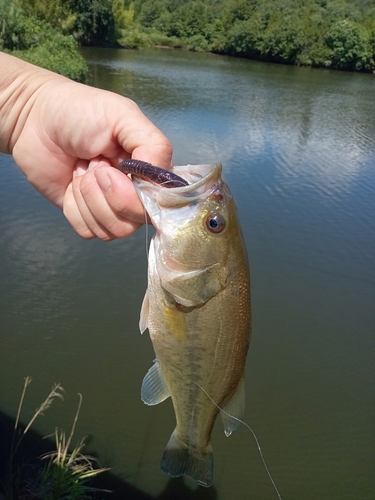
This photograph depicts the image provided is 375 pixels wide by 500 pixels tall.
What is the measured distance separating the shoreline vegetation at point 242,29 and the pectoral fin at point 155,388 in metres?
33.2

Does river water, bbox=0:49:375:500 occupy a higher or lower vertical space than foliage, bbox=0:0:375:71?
lower

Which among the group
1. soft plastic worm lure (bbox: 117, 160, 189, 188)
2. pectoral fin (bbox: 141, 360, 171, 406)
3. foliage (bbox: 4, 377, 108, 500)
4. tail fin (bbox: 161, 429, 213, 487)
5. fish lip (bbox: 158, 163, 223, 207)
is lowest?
foliage (bbox: 4, 377, 108, 500)

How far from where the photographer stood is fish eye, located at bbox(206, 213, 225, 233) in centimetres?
179

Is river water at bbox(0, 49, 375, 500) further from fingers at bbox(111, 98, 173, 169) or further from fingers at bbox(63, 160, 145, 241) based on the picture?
fingers at bbox(111, 98, 173, 169)

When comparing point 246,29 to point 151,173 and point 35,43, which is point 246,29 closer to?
point 35,43

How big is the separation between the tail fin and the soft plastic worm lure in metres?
1.26

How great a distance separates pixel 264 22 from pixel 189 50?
9.63m

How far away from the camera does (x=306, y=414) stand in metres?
5.22

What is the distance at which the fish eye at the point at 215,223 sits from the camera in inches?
70.4

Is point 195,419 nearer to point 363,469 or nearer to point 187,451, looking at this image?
point 187,451

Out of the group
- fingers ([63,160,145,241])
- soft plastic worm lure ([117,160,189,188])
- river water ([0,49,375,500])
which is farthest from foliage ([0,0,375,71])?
soft plastic worm lure ([117,160,189,188])

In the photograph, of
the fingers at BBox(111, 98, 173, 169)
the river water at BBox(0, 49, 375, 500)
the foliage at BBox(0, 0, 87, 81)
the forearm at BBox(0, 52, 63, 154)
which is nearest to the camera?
the fingers at BBox(111, 98, 173, 169)

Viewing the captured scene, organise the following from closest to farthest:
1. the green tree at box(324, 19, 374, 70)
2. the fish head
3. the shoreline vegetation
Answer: the fish head → the shoreline vegetation → the green tree at box(324, 19, 374, 70)

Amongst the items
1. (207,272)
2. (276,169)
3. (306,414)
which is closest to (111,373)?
(306,414)
